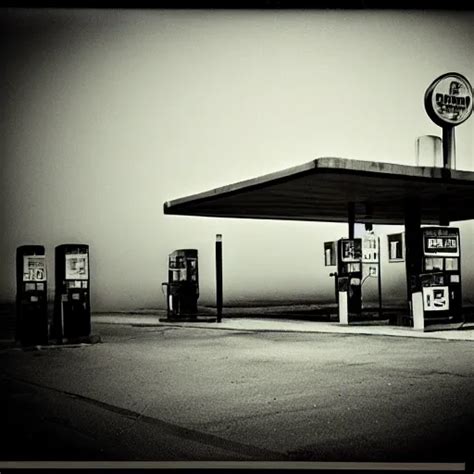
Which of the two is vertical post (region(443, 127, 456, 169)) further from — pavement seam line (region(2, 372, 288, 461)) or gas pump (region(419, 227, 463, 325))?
pavement seam line (region(2, 372, 288, 461))

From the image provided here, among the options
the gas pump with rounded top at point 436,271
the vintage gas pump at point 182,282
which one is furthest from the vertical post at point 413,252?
the vintage gas pump at point 182,282

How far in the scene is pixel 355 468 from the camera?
4324 mm

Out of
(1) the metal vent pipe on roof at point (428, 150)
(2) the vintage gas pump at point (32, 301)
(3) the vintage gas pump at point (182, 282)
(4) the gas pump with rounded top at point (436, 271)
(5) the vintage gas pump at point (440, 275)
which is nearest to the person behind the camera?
(2) the vintage gas pump at point (32, 301)

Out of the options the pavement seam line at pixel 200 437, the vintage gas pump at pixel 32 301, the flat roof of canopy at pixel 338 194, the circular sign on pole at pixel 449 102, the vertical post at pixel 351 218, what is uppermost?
the circular sign on pole at pixel 449 102

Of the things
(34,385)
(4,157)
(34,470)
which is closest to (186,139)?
(4,157)

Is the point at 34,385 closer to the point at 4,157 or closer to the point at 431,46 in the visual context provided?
the point at 4,157

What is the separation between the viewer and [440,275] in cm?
1112

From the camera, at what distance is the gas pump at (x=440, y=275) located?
11.0 m

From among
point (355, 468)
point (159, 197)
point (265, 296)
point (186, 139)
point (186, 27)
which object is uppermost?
point (186, 27)

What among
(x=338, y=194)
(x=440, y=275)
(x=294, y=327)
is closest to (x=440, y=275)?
(x=440, y=275)

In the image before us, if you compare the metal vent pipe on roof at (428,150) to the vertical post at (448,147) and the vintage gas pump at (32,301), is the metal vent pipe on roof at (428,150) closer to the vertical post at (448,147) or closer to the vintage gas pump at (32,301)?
the vertical post at (448,147)

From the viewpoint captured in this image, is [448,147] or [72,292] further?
[448,147]

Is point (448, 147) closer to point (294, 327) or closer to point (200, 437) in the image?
point (294, 327)

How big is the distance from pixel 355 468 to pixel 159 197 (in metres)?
5.88
